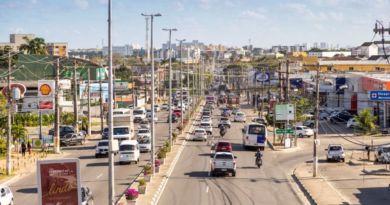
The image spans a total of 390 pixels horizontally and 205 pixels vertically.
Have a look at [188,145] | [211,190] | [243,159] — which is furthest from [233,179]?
[188,145]

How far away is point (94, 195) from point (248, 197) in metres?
7.81

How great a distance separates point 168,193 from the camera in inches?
1417

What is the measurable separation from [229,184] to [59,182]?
18.9 meters

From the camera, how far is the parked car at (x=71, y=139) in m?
67.9

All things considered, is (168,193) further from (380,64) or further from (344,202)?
(380,64)

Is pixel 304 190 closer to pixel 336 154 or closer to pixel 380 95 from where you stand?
pixel 336 154

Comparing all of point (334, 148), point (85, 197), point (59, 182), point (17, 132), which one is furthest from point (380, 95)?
point (59, 182)

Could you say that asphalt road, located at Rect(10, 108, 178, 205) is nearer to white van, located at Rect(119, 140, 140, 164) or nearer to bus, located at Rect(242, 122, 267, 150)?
white van, located at Rect(119, 140, 140, 164)

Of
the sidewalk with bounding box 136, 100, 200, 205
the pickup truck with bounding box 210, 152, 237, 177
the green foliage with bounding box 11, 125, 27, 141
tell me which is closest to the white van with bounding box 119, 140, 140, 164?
the sidewalk with bounding box 136, 100, 200, 205

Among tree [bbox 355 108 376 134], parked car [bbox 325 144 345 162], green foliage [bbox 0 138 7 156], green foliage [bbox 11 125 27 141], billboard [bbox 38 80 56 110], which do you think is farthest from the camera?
billboard [bbox 38 80 56 110]

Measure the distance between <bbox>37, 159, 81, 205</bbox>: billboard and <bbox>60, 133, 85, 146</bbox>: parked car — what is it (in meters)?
45.9

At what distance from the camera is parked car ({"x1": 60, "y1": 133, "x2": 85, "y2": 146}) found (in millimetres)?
67875

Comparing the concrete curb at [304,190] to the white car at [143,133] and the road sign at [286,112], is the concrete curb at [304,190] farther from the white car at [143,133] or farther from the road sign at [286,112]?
the white car at [143,133]

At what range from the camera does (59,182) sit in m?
22.6
